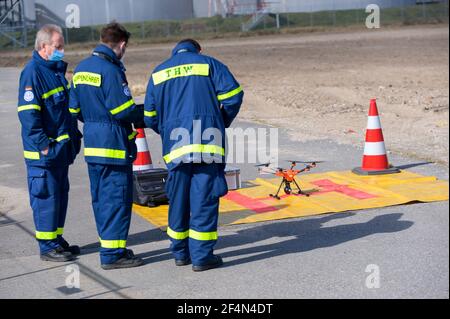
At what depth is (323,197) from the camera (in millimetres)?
9359

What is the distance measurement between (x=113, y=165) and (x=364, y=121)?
9.19 m

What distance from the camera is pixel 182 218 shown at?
275 inches

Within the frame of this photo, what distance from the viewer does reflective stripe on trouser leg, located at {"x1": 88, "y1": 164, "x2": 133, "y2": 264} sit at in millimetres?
7000

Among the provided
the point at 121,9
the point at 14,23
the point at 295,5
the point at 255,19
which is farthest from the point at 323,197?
the point at 295,5

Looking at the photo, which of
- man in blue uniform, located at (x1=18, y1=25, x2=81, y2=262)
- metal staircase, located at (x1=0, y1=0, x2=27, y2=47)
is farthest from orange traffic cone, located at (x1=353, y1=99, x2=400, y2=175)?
metal staircase, located at (x1=0, y1=0, x2=27, y2=47)

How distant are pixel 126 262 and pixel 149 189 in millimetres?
2371

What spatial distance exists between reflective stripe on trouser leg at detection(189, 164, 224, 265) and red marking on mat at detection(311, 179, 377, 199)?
2.87 metres

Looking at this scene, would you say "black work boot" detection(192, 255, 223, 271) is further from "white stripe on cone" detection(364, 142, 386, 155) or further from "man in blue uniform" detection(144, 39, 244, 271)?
"white stripe on cone" detection(364, 142, 386, 155)

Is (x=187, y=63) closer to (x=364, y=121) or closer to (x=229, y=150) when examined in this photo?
(x=229, y=150)

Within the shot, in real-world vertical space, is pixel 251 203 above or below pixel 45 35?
below

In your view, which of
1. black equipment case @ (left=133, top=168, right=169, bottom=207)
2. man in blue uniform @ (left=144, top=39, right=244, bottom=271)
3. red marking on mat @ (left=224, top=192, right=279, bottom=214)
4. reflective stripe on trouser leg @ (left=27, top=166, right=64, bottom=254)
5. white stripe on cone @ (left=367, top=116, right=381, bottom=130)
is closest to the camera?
man in blue uniform @ (left=144, top=39, right=244, bottom=271)

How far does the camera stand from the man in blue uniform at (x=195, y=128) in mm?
6703

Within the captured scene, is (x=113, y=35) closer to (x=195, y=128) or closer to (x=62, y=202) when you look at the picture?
(x=195, y=128)
